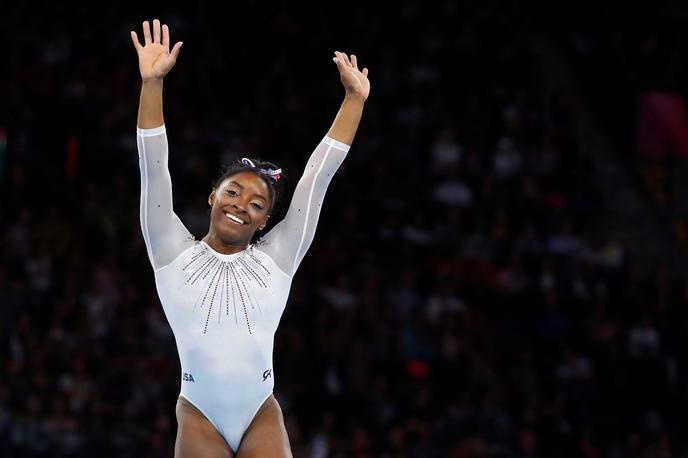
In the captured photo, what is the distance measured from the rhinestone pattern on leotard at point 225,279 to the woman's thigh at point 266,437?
13.6 inches

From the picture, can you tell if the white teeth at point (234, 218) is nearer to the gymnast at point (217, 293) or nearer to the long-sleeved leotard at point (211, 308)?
the gymnast at point (217, 293)

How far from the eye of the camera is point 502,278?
11.6 metres

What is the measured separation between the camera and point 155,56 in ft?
15.3

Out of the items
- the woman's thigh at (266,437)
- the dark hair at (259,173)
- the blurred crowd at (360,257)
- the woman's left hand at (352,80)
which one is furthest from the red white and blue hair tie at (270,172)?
the blurred crowd at (360,257)

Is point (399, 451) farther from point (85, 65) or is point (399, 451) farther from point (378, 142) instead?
point (85, 65)

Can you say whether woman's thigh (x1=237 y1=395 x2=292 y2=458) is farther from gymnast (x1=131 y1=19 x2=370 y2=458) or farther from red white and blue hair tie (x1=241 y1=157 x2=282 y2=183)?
red white and blue hair tie (x1=241 y1=157 x2=282 y2=183)

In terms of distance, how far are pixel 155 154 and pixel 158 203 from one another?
7.8 inches

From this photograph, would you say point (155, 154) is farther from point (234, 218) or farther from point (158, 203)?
point (234, 218)

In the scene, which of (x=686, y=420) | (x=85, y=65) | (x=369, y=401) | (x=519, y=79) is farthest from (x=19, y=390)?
(x=519, y=79)

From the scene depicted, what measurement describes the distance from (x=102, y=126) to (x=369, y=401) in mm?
3875

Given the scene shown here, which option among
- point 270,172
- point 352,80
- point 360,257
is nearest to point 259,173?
point 270,172

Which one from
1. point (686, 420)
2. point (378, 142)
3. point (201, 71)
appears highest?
point (201, 71)

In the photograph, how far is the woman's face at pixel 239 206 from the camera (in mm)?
4762

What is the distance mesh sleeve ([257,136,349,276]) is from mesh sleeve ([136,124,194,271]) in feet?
1.23
